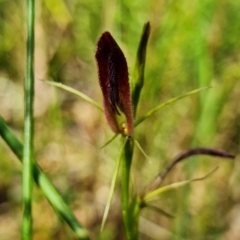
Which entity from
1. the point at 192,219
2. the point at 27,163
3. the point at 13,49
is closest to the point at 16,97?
the point at 13,49

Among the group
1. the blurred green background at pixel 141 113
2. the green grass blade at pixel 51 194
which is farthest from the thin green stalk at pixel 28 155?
the blurred green background at pixel 141 113

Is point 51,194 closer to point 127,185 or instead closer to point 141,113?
point 127,185

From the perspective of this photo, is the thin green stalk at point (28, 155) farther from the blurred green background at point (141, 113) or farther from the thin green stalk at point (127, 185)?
the blurred green background at point (141, 113)

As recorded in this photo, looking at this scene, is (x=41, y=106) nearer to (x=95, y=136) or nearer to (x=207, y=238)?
(x=95, y=136)

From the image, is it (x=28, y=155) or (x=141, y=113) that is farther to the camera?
(x=141, y=113)

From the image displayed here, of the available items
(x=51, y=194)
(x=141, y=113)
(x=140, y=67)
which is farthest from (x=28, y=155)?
(x=141, y=113)

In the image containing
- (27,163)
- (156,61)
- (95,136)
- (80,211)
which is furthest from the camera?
(95,136)

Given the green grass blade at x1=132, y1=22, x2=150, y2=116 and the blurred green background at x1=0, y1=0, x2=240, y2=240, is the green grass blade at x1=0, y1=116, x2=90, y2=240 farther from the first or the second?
the blurred green background at x1=0, y1=0, x2=240, y2=240
